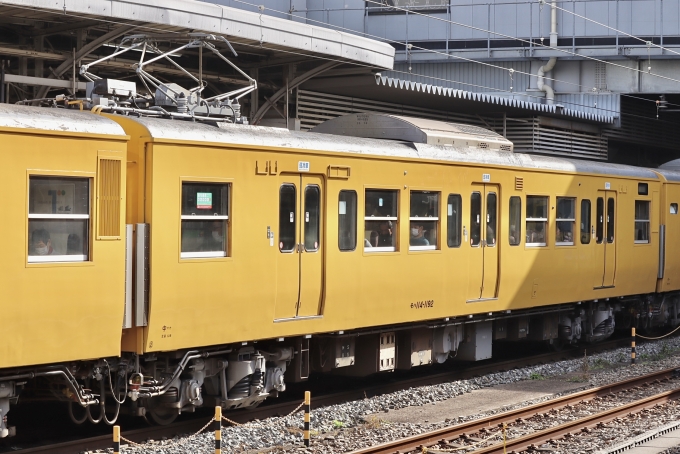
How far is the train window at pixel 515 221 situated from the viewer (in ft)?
52.3

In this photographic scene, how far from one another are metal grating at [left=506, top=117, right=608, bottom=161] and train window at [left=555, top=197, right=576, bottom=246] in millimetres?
7449

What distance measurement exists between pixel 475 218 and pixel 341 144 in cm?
323

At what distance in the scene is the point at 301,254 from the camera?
1207cm

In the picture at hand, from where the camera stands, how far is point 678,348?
65.7 feet

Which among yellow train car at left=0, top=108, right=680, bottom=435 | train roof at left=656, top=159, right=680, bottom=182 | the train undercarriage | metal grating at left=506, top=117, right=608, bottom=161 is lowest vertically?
the train undercarriage

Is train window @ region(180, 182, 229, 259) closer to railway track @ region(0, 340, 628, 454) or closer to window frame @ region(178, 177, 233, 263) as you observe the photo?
window frame @ region(178, 177, 233, 263)

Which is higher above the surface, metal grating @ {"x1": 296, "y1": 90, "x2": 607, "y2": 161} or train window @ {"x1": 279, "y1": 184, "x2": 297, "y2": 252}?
metal grating @ {"x1": 296, "y1": 90, "x2": 607, "y2": 161}

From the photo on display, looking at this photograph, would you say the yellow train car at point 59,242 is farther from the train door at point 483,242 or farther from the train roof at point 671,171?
the train roof at point 671,171

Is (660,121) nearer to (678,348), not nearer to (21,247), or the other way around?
(678,348)

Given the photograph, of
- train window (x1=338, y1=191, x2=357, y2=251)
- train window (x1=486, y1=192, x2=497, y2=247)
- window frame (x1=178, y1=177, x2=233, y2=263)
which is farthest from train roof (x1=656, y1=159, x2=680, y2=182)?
window frame (x1=178, y1=177, x2=233, y2=263)

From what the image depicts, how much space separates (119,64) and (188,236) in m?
5.25

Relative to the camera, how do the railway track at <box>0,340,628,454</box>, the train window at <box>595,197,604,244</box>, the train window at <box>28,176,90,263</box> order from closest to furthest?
the train window at <box>28,176,90,263</box>, the railway track at <box>0,340,628,454</box>, the train window at <box>595,197,604,244</box>

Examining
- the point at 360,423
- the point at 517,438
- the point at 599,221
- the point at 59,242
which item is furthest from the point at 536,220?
the point at 59,242

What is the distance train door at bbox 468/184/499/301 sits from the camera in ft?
49.4
